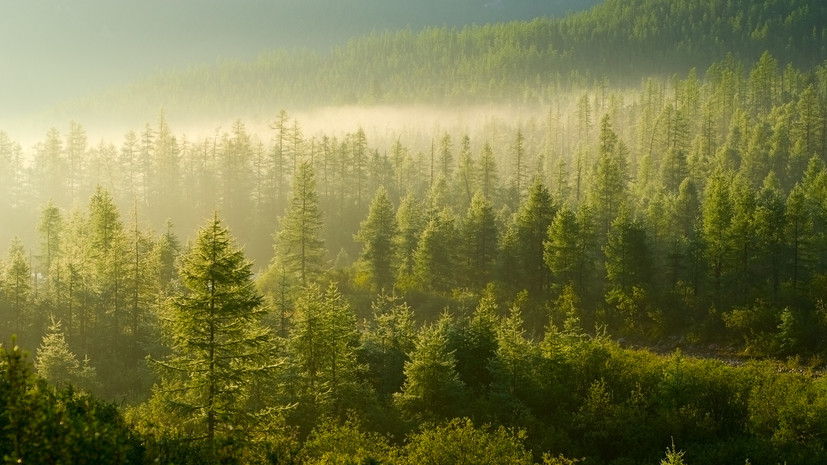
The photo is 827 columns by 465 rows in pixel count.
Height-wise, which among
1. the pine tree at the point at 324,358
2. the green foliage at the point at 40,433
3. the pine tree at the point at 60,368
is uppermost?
the green foliage at the point at 40,433

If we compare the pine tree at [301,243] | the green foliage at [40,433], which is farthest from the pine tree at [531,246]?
the green foliage at [40,433]

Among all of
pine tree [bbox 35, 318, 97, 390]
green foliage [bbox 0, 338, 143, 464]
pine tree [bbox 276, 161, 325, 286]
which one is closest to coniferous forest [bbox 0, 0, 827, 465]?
green foliage [bbox 0, 338, 143, 464]

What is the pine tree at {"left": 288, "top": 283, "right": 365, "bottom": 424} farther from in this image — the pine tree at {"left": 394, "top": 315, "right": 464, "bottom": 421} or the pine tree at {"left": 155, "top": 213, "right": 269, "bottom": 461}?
the pine tree at {"left": 155, "top": 213, "right": 269, "bottom": 461}

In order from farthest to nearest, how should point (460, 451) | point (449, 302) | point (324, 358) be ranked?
point (449, 302), point (324, 358), point (460, 451)

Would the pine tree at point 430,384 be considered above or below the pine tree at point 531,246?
below

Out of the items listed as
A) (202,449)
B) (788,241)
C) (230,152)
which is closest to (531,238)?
(788,241)

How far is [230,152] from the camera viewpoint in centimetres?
10988

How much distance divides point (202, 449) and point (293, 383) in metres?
11.1

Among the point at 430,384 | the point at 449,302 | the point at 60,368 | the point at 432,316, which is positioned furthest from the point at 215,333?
the point at 449,302

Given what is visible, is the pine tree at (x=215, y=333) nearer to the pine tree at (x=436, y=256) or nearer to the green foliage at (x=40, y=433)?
the green foliage at (x=40, y=433)

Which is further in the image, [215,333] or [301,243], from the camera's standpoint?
[301,243]

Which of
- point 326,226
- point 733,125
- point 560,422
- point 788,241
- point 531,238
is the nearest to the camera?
point 560,422

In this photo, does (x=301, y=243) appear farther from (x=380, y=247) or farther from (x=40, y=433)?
(x=40, y=433)

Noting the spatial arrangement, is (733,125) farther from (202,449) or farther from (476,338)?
(202,449)
